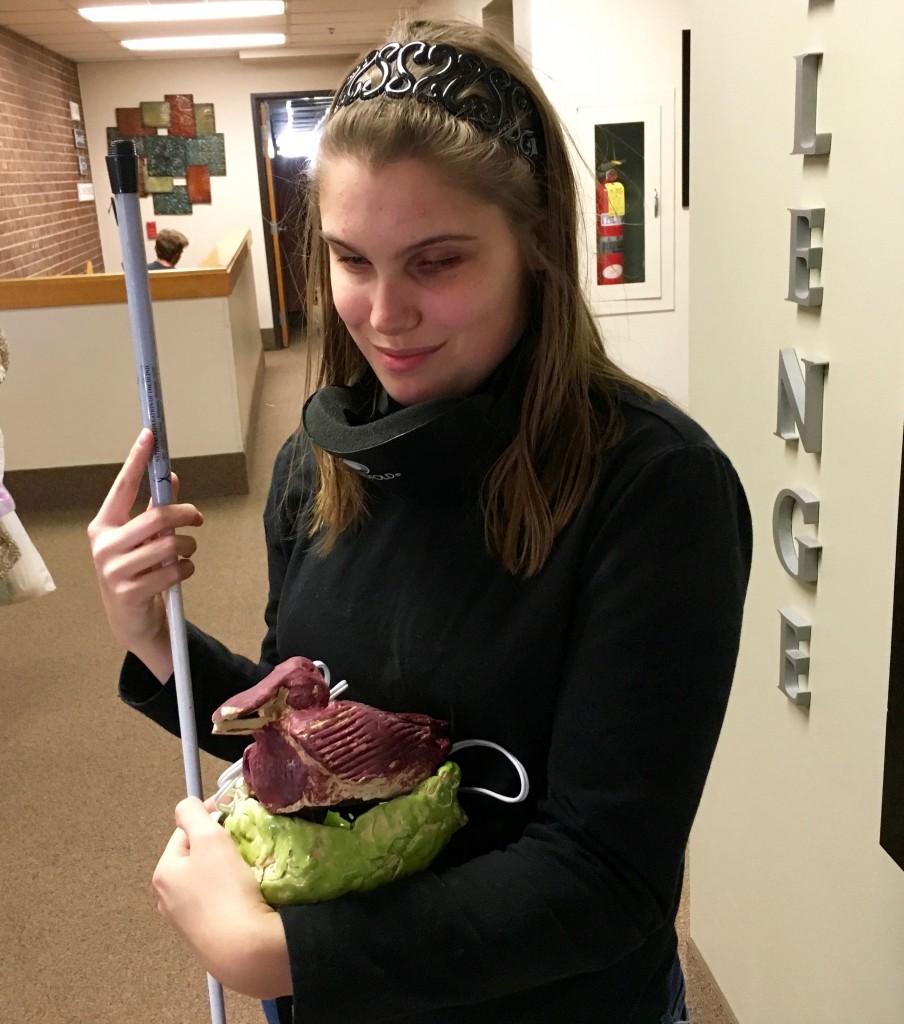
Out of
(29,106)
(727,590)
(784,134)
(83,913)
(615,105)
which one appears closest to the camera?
(727,590)

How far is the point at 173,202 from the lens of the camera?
10.2 metres

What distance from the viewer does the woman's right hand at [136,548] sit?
2.87 ft

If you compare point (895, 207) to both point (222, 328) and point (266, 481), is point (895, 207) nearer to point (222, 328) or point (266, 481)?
point (222, 328)

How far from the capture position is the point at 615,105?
4.86 m

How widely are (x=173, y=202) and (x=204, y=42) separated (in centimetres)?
181

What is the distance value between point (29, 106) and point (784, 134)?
329 inches

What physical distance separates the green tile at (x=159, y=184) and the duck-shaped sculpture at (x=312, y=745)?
1034 centimetres

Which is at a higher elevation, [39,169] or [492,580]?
[39,169]

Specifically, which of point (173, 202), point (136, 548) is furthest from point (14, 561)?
point (173, 202)

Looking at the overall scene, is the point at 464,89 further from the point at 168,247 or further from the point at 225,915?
the point at 168,247

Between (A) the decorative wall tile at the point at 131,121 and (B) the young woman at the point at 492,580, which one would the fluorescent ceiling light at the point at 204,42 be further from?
(B) the young woman at the point at 492,580

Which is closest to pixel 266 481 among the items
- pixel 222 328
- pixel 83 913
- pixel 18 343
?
pixel 222 328

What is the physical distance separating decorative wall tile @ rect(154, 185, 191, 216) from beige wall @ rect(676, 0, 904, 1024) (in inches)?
373

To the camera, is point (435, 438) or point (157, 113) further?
point (157, 113)
